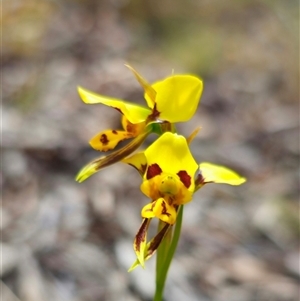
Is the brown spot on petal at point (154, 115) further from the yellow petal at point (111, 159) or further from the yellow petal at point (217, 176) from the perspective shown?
the yellow petal at point (217, 176)

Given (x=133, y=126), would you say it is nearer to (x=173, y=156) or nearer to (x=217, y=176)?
(x=173, y=156)

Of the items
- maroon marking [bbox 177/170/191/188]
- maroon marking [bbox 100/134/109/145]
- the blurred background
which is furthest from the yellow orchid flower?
the blurred background

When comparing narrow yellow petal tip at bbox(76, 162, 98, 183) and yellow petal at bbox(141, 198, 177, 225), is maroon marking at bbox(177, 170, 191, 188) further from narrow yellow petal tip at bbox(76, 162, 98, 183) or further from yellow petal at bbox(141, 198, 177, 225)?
narrow yellow petal tip at bbox(76, 162, 98, 183)

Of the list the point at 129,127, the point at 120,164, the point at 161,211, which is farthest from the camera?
the point at 120,164

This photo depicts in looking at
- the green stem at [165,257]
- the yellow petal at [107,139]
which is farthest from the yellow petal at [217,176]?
the yellow petal at [107,139]

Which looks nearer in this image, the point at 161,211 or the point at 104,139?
the point at 161,211

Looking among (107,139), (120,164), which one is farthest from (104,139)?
(120,164)

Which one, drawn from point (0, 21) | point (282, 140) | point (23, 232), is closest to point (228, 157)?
point (282, 140)
